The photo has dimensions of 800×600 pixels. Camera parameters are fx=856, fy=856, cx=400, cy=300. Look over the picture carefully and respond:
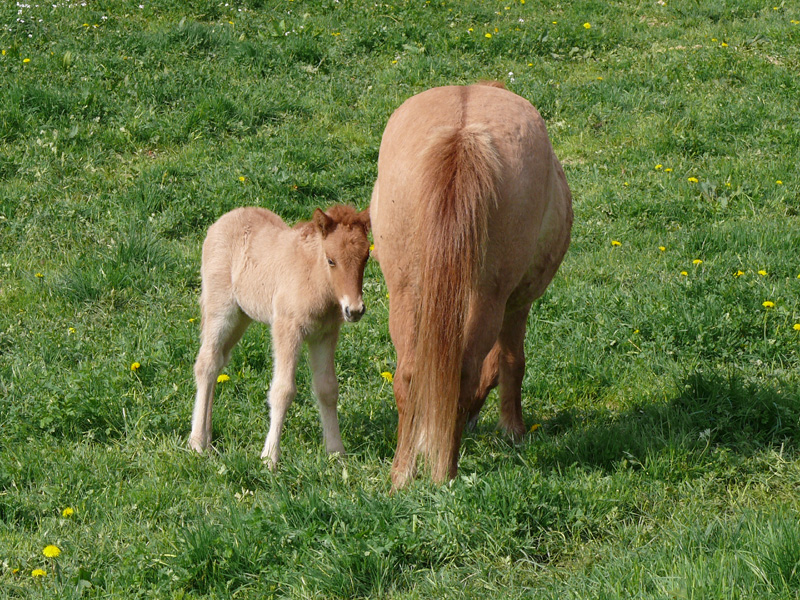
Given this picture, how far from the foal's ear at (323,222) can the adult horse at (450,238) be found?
16.9 inches

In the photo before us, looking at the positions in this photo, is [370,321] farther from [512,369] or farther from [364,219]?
[364,219]

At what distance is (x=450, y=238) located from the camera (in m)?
3.52

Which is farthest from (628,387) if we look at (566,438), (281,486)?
(281,486)

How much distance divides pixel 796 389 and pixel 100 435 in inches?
155

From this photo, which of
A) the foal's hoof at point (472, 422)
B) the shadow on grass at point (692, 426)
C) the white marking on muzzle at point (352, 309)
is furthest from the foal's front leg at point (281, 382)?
the shadow on grass at point (692, 426)

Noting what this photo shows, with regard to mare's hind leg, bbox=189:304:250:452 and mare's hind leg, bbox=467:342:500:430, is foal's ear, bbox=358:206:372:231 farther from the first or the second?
mare's hind leg, bbox=189:304:250:452

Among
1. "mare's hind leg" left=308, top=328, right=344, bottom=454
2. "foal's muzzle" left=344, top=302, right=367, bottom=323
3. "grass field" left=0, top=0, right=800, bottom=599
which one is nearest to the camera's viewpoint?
"grass field" left=0, top=0, right=800, bottom=599

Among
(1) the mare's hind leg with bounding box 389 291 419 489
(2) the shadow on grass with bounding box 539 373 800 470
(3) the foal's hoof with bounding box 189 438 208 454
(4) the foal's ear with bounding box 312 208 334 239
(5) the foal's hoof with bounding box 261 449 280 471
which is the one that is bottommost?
(3) the foal's hoof with bounding box 189 438 208 454

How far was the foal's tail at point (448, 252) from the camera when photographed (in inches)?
139

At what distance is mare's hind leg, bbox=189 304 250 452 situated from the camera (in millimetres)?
4859

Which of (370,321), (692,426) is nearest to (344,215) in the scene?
(370,321)

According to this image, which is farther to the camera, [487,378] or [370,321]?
[370,321]

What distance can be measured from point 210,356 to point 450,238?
6.89ft

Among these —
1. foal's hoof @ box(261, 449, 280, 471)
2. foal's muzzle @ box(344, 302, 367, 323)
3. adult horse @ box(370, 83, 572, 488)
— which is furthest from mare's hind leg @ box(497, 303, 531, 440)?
foal's hoof @ box(261, 449, 280, 471)
